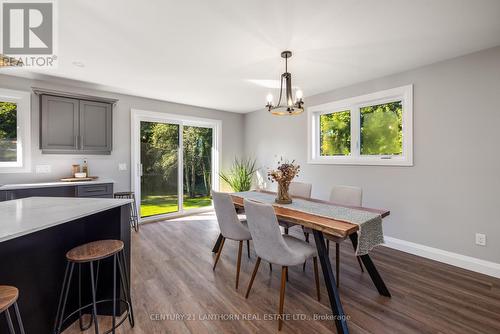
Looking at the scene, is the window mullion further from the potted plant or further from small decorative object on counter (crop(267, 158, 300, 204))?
the potted plant

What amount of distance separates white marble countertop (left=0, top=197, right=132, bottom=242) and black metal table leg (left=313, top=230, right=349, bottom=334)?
1608 mm

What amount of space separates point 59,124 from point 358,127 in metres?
4.57

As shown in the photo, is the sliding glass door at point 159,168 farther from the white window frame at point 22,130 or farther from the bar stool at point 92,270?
the bar stool at point 92,270

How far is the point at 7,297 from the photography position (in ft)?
3.27

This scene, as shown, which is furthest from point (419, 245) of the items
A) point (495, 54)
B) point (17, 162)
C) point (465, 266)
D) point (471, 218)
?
point (17, 162)

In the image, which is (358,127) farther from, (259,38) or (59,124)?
(59,124)

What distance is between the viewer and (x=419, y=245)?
115 inches

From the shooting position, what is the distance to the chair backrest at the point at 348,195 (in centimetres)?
264

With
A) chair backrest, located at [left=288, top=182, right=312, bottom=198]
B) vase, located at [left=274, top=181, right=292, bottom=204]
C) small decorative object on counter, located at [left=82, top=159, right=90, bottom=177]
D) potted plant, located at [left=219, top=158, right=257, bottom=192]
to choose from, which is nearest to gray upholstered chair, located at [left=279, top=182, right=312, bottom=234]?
chair backrest, located at [left=288, top=182, right=312, bottom=198]

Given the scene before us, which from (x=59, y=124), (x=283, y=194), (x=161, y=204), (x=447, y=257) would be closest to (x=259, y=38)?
(x=283, y=194)

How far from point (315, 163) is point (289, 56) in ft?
6.92

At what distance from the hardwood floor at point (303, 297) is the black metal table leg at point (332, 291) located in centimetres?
12

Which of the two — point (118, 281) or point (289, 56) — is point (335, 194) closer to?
point (289, 56)

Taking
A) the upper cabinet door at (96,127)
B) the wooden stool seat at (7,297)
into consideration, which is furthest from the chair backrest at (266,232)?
the upper cabinet door at (96,127)
